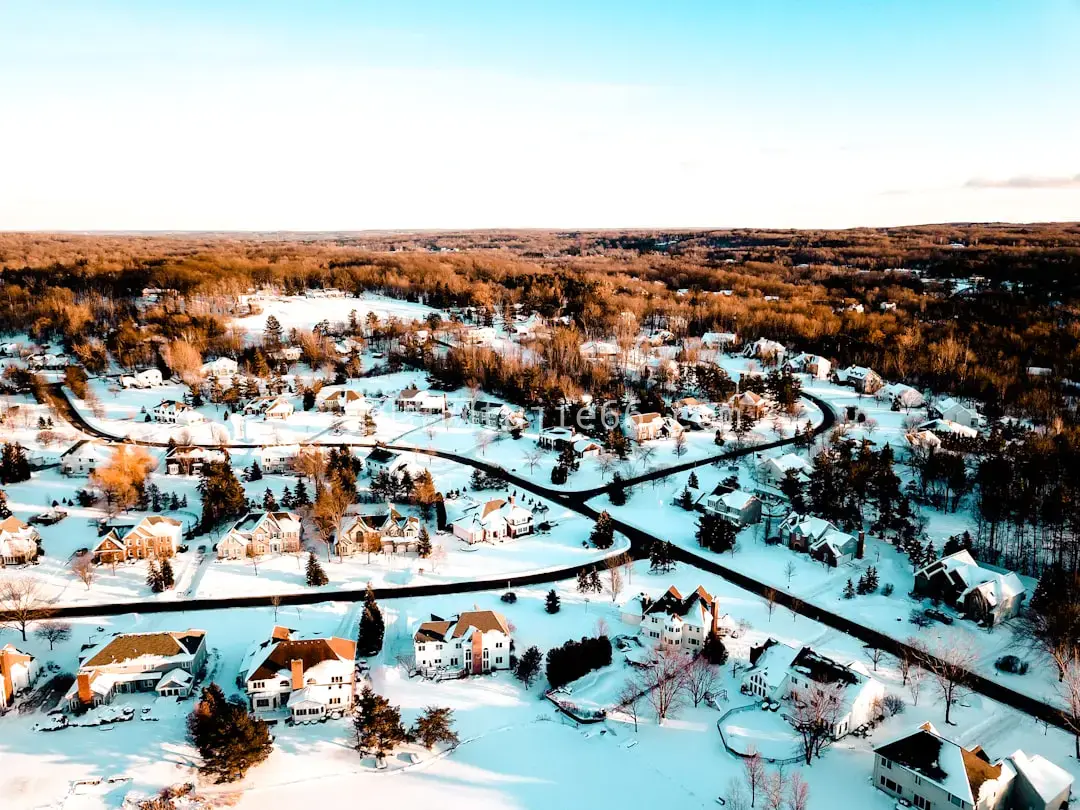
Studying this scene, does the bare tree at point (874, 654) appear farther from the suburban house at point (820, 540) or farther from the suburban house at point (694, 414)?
the suburban house at point (694, 414)

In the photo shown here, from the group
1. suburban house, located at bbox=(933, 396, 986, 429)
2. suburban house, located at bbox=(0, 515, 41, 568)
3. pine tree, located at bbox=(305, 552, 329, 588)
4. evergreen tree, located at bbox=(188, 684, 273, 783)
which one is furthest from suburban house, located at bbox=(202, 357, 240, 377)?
suburban house, located at bbox=(933, 396, 986, 429)

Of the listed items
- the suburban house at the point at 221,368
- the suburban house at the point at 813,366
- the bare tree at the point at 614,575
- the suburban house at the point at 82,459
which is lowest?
the bare tree at the point at 614,575

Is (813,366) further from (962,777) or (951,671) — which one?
(962,777)

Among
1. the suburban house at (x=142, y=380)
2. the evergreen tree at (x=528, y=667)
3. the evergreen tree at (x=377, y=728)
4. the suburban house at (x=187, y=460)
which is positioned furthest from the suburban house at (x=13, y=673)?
the suburban house at (x=142, y=380)

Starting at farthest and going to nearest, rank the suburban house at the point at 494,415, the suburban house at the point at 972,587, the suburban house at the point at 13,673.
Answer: the suburban house at the point at 494,415
the suburban house at the point at 972,587
the suburban house at the point at 13,673

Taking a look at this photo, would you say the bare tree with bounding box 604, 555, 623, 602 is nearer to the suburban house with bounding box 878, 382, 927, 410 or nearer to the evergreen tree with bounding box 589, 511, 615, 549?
the evergreen tree with bounding box 589, 511, 615, 549

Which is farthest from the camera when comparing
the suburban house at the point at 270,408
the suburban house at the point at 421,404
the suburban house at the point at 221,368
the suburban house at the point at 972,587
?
the suburban house at the point at 221,368

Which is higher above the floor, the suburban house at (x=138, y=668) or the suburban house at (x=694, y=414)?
the suburban house at (x=694, y=414)

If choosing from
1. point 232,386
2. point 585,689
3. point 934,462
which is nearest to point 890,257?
point 934,462
